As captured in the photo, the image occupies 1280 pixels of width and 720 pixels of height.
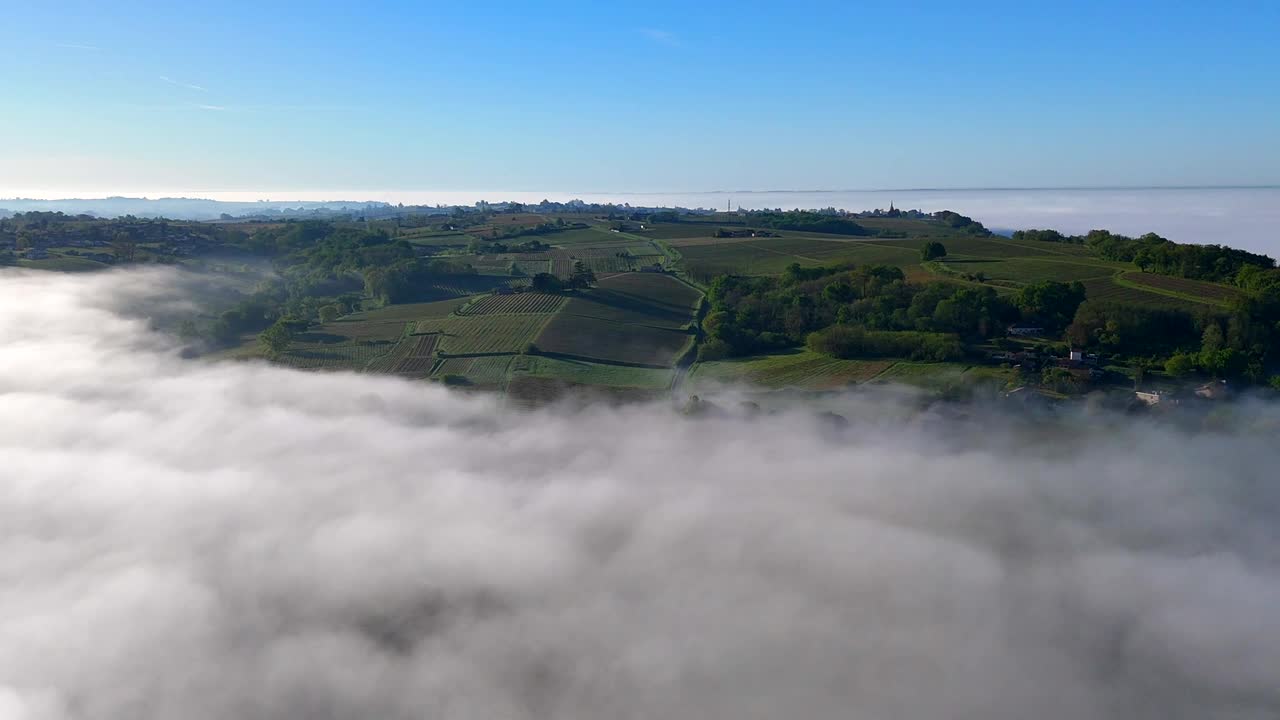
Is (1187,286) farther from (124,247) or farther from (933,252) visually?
(124,247)

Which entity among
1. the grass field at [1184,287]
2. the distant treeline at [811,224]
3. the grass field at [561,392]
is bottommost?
the grass field at [561,392]

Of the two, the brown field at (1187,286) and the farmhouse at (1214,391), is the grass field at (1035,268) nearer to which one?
the brown field at (1187,286)

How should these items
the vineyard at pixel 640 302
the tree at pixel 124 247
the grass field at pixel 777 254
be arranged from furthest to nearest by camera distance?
1. the tree at pixel 124 247
2. the grass field at pixel 777 254
3. the vineyard at pixel 640 302

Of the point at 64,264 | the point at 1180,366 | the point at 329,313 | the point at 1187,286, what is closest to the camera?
the point at 1180,366

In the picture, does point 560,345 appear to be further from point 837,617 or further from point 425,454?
point 837,617

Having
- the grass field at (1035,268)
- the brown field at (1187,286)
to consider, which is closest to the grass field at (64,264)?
the grass field at (1035,268)

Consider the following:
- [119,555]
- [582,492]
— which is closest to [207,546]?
[119,555]

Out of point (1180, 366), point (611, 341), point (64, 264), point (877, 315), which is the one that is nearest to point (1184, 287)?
point (1180, 366)

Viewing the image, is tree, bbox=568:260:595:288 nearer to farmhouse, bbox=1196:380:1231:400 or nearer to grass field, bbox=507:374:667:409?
grass field, bbox=507:374:667:409

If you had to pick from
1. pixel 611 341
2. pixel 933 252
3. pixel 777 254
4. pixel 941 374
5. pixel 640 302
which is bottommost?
pixel 941 374
